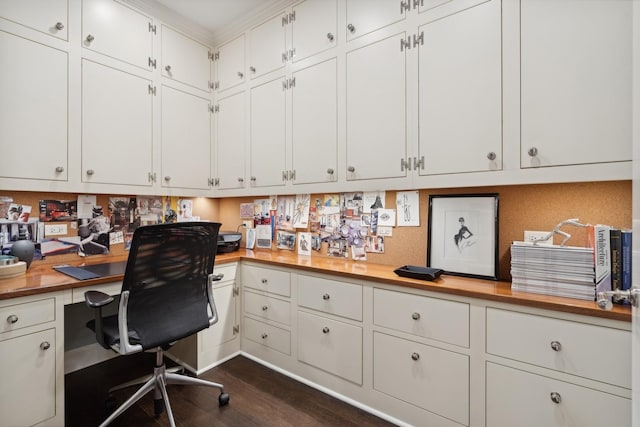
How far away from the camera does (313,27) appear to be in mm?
2258

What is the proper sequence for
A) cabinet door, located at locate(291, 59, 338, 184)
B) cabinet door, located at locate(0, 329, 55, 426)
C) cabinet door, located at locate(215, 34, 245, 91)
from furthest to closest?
cabinet door, located at locate(215, 34, 245, 91)
cabinet door, located at locate(291, 59, 338, 184)
cabinet door, located at locate(0, 329, 55, 426)

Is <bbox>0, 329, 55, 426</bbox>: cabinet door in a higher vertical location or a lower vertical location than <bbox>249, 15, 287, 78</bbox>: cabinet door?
lower

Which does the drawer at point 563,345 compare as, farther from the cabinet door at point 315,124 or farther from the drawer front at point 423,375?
the cabinet door at point 315,124

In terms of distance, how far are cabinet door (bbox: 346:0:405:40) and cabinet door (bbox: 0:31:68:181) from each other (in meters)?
1.92

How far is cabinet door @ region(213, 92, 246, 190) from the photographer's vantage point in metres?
2.76

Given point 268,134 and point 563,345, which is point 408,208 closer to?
point 563,345

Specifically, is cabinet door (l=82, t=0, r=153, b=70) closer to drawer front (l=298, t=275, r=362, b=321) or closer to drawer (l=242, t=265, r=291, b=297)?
drawer (l=242, t=265, r=291, b=297)

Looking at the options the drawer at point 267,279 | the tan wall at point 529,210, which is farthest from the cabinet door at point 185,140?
the drawer at point 267,279

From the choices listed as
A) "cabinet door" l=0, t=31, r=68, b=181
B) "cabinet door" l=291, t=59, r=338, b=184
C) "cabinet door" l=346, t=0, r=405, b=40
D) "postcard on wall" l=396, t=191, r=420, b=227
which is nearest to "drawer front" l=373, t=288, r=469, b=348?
"postcard on wall" l=396, t=191, r=420, b=227

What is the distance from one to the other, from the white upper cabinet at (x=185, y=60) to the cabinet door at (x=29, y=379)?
210 cm

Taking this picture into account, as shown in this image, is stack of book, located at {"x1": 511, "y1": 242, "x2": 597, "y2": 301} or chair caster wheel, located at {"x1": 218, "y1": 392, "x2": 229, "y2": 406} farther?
chair caster wheel, located at {"x1": 218, "y1": 392, "x2": 229, "y2": 406}

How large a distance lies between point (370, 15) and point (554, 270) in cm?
181

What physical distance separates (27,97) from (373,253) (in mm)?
2437

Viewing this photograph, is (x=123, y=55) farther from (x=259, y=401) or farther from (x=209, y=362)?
(x=259, y=401)
